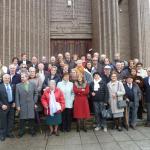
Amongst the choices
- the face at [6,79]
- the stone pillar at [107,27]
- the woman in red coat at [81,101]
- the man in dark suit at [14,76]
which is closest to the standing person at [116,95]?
the woman in red coat at [81,101]

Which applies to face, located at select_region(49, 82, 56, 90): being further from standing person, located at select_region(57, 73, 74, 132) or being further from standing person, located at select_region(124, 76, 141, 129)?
standing person, located at select_region(124, 76, 141, 129)

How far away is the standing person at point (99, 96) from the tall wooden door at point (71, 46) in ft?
20.8

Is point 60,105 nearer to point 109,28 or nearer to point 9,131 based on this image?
point 9,131

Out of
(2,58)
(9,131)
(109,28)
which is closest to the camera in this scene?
(9,131)

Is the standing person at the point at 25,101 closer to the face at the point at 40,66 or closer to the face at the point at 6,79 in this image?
the face at the point at 6,79

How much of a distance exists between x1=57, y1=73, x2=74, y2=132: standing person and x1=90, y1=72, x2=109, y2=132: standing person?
0.63m

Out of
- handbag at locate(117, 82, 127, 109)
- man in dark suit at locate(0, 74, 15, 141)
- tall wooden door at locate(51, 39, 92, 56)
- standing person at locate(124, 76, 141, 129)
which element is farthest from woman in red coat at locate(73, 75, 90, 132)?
tall wooden door at locate(51, 39, 92, 56)

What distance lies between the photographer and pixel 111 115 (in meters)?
9.03

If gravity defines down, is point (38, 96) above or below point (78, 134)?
above

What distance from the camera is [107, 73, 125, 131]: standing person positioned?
29.5ft

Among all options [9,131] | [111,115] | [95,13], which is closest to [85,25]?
[95,13]

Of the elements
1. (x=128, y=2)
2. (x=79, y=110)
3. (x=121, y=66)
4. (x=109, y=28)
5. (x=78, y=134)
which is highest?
(x=128, y=2)

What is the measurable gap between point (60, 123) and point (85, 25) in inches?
303

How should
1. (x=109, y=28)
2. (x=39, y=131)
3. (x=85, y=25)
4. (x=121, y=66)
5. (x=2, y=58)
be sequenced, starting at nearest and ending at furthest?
(x=39, y=131), (x=121, y=66), (x=2, y=58), (x=109, y=28), (x=85, y=25)
